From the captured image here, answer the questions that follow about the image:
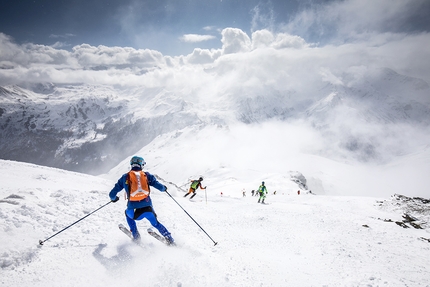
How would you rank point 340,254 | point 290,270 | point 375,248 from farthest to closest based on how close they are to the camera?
point 375,248, point 340,254, point 290,270

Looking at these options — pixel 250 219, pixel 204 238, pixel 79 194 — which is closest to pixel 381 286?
pixel 204 238

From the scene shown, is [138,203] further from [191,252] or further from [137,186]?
[191,252]

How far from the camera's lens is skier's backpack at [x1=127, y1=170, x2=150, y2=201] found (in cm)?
628

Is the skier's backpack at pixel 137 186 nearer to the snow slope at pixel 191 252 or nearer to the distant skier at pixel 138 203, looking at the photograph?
the distant skier at pixel 138 203

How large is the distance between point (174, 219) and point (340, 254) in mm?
6163

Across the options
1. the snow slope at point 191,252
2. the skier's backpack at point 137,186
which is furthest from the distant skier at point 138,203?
the snow slope at point 191,252

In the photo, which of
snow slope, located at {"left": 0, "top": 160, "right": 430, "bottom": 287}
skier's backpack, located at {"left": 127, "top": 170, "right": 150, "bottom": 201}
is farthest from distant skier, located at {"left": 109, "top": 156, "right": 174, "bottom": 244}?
snow slope, located at {"left": 0, "top": 160, "right": 430, "bottom": 287}

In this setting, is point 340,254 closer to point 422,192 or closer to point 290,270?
point 290,270

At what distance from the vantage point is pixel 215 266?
520 cm

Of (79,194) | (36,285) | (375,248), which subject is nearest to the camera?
(36,285)

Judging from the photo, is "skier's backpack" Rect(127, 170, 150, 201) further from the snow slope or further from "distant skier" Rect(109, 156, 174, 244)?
the snow slope

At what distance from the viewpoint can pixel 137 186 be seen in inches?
249

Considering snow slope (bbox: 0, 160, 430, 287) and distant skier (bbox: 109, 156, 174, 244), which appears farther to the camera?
distant skier (bbox: 109, 156, 174, 244)

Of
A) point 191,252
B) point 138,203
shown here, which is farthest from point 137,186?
point 191,252
